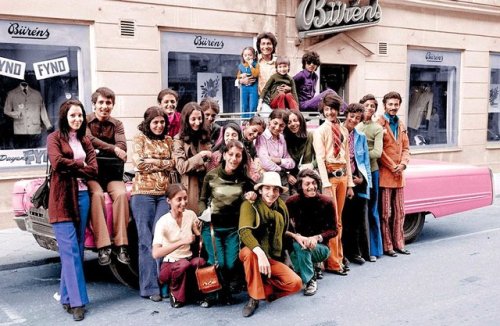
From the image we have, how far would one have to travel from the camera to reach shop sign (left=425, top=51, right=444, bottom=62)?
14875 mm

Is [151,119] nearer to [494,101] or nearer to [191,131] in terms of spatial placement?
[191,131]

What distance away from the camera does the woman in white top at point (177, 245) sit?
5184 mm

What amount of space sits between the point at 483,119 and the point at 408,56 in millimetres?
3319

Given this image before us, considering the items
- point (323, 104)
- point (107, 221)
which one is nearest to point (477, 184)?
point (323, 104)

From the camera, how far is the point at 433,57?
15.0 metres

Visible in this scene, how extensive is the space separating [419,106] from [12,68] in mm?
10129

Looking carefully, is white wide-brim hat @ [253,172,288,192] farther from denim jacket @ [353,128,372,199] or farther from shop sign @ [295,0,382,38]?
shop sign @ [295,0,382,38]

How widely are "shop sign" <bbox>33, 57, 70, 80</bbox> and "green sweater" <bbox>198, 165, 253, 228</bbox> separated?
546 centimetres

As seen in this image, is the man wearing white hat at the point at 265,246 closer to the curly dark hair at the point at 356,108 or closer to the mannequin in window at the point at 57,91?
the curly dark hair at the point at 356,108

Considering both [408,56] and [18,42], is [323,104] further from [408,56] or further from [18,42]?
[408,56]

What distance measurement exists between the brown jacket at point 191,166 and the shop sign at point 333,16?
7128 millimetres

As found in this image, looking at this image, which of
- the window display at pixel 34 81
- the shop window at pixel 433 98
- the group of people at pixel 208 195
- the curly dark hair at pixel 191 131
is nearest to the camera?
the group of people at pixel 208 195

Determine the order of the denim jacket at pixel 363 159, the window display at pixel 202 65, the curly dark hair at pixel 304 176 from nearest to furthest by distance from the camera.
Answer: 1. the curly dark hair at pixel 304 176
2. the denim jacket at pixel 363 159
3. the window display at pixel 202 65

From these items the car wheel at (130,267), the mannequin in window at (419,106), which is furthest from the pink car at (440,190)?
the mannequin in window at (419,106)
